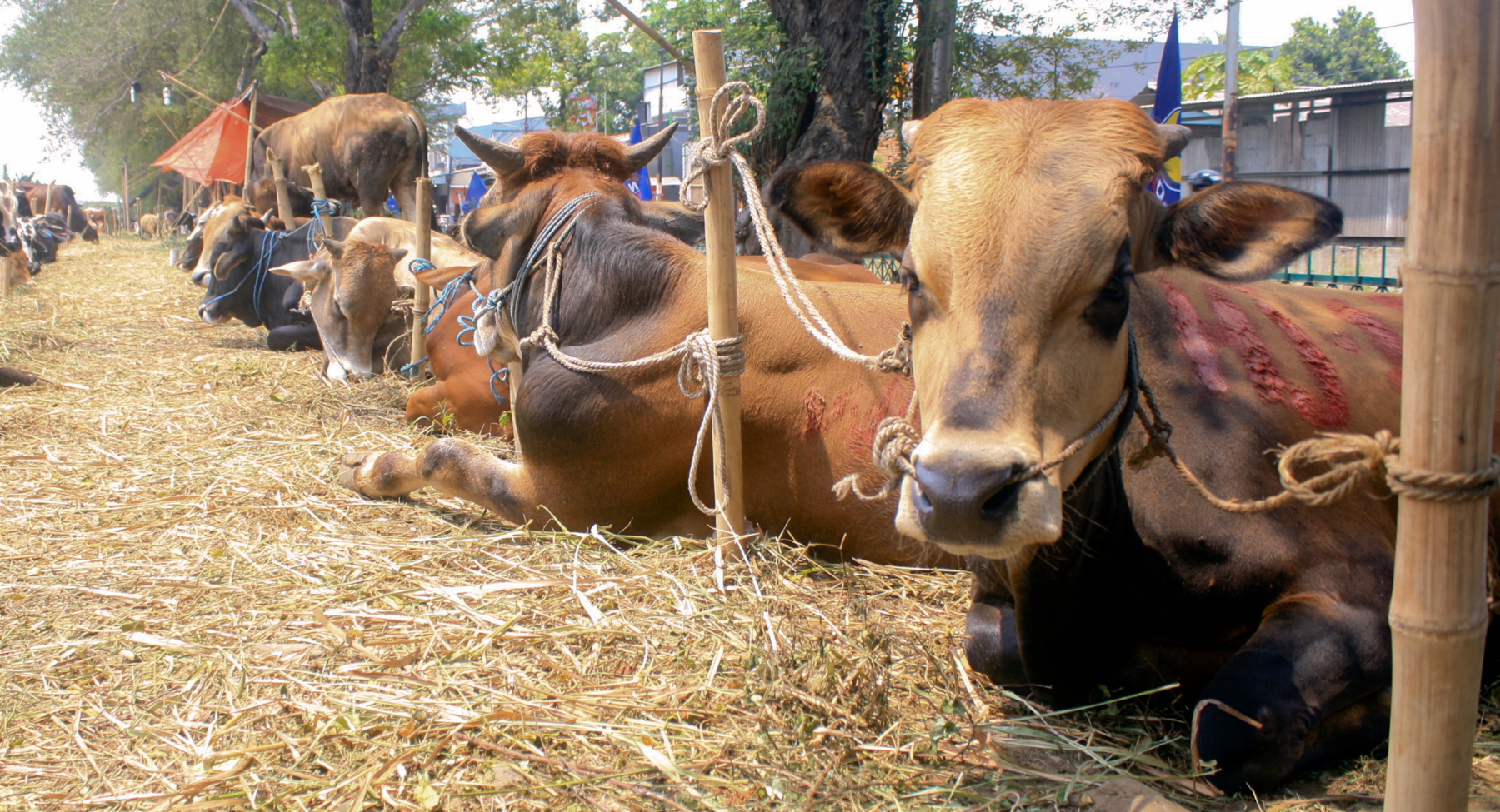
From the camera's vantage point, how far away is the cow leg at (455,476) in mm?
4199

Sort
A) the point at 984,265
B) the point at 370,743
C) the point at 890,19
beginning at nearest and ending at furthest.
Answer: the point at 984,265 < the point at 370,743 < the point at 890,19

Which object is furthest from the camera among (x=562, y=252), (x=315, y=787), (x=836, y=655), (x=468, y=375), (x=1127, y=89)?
(x=1127, y=89)

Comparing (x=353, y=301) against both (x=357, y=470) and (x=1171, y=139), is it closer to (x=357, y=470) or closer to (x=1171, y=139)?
(x=357, y=470)

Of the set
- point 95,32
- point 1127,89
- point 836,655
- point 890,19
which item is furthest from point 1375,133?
point 95,32

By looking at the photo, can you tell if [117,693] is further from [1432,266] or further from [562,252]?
[1432,266]

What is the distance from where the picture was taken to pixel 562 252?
4.43 meters

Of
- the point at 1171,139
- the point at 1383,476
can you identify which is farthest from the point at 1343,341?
the point at 1383,476

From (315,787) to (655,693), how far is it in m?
0.88

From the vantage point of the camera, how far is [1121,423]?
234cm

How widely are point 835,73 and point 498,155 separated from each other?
5.10m

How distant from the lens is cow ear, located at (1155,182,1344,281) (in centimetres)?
228

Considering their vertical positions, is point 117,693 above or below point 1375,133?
below

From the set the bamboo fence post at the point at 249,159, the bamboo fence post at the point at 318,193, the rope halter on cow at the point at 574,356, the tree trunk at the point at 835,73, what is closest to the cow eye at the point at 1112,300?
the rope halter on cow at the point at 574,356

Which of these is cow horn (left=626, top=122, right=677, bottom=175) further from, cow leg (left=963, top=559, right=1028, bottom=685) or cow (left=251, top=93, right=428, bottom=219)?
cow (left=251, top=93, right=428, bottom=219)
